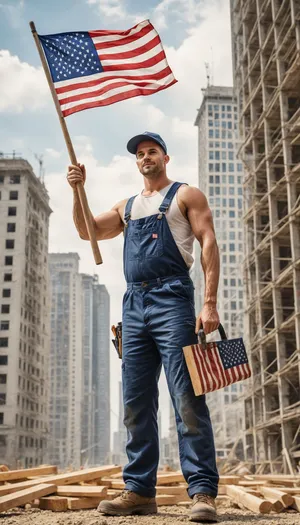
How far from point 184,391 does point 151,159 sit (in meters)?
1.78

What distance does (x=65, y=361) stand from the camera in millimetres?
106812

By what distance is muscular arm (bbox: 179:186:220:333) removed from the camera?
4.62 metres

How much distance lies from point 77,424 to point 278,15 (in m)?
93.0

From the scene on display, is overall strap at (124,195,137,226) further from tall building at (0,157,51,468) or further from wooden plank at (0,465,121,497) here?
tall building at (0,157,51,468)

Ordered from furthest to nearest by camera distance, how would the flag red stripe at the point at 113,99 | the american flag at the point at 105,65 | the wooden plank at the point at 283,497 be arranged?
the american flag at the point at 105,65 < the flag red stripe at the point at 113,99 < the wooden plank at the point at 283,497

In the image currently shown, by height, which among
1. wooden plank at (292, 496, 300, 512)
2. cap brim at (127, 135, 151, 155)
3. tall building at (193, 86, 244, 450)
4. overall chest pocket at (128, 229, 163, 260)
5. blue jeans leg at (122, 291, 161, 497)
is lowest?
wooden plank at (292, 496, 300, 512)

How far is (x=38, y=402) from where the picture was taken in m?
70.4

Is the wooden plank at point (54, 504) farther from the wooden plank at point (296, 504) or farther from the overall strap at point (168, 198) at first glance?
the overall strap at point (168, 198)

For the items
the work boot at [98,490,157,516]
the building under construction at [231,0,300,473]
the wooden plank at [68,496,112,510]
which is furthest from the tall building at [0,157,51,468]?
the work boot at [98,490,157,516]

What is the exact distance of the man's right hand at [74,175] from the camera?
4.82 m

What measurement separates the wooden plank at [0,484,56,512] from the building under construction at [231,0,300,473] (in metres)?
17.9

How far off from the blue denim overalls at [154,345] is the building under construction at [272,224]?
18260mm

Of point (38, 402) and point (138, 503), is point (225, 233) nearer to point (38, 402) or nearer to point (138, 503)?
point (38, 402)

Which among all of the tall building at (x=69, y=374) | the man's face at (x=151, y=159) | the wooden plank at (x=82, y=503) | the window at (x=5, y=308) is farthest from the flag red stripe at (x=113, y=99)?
the tall building at (x=69, y=374)
